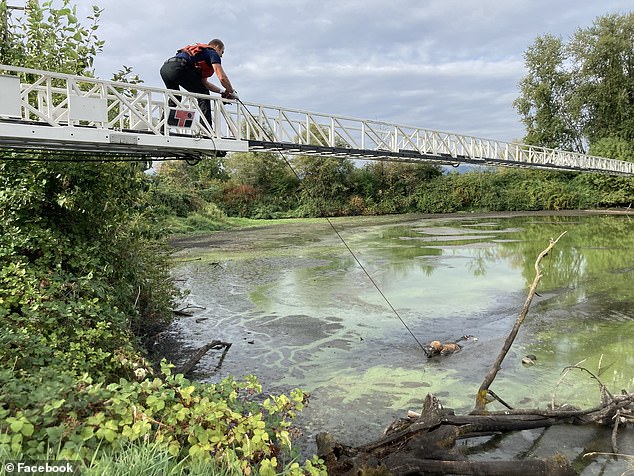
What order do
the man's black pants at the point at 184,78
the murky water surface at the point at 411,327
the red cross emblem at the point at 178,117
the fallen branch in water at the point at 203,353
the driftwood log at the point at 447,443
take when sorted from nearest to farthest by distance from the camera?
the driftwood log at the point at 447,443 → the murky water surface at the point at 411,327 → the fallen branch in water at the point at 203,353 → the red cross emblem at the point at 178,117 → the man's black pants at the point at 184,78

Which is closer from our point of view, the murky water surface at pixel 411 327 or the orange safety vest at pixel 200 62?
the murky water surface at pixel 411 327

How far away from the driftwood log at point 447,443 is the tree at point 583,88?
1495 inches

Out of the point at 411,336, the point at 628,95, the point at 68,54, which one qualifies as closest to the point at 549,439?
the point at 411,336

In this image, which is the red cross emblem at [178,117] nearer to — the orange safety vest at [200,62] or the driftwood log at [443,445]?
the orange safety vest at [200,62]

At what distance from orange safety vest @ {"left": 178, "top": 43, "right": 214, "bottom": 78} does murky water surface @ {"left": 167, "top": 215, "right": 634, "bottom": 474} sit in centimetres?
422

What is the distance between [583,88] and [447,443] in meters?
41.5

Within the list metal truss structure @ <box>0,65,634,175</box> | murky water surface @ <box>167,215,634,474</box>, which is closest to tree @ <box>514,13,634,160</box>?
murky water surface @ <box>167,215,634,474</box>

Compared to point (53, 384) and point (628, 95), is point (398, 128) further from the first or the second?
point (628, 95)

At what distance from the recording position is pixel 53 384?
3168mm

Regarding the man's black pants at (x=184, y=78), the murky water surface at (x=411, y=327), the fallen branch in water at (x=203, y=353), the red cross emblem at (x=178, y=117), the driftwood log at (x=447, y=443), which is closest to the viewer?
the driftwood log at (x=447, y=443)

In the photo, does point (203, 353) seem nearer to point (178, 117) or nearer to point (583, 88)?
point (178, 117)

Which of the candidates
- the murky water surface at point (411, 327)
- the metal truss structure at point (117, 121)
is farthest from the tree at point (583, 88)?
the metal truss structure at point (117, 121)

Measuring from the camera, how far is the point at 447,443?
452 cm

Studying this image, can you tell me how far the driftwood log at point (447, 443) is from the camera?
4125mm
